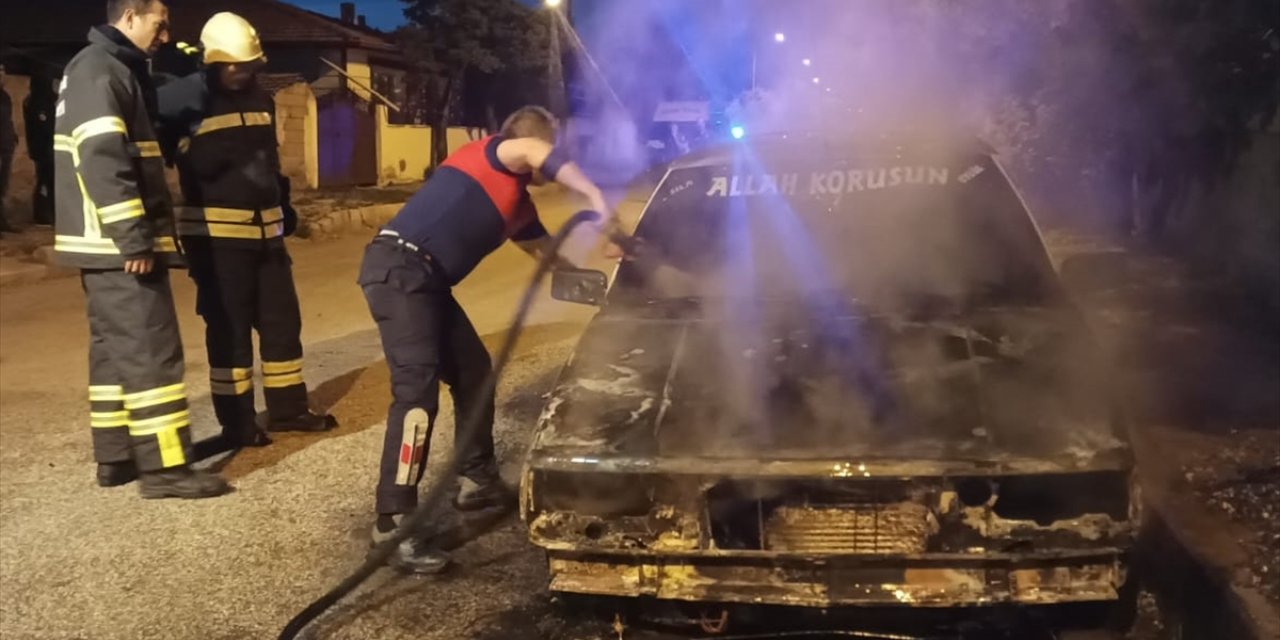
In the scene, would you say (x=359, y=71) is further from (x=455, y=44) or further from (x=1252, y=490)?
(x=1252, y=490)

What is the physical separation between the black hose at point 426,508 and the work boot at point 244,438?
1.49 metres

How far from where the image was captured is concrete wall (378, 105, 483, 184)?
80.1ft

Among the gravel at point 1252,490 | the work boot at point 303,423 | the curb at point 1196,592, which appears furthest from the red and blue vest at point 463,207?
the gravel at point 1252,490

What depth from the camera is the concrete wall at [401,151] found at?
80.1ft

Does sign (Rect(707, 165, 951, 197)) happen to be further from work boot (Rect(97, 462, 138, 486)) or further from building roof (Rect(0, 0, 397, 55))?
building roof (Rect(0, 0, 397, 55))

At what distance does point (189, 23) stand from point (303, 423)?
2451 centimetres

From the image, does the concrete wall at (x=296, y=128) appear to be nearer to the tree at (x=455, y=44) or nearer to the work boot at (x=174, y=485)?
the tree at (x=455, y=44)

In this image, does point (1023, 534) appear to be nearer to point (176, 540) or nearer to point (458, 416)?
point (458, 416)

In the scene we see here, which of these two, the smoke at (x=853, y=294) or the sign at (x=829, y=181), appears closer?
the smoke at (x=853, y=294)

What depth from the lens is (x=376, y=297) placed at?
13.1 ft

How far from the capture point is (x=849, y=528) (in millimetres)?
2850

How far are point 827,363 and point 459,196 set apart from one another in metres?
1.47

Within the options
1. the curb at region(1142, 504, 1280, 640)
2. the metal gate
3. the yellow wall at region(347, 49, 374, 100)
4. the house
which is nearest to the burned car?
the curb at region(1142, 504, 1280, 640)

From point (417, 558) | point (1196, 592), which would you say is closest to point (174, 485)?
point (417, 558)
